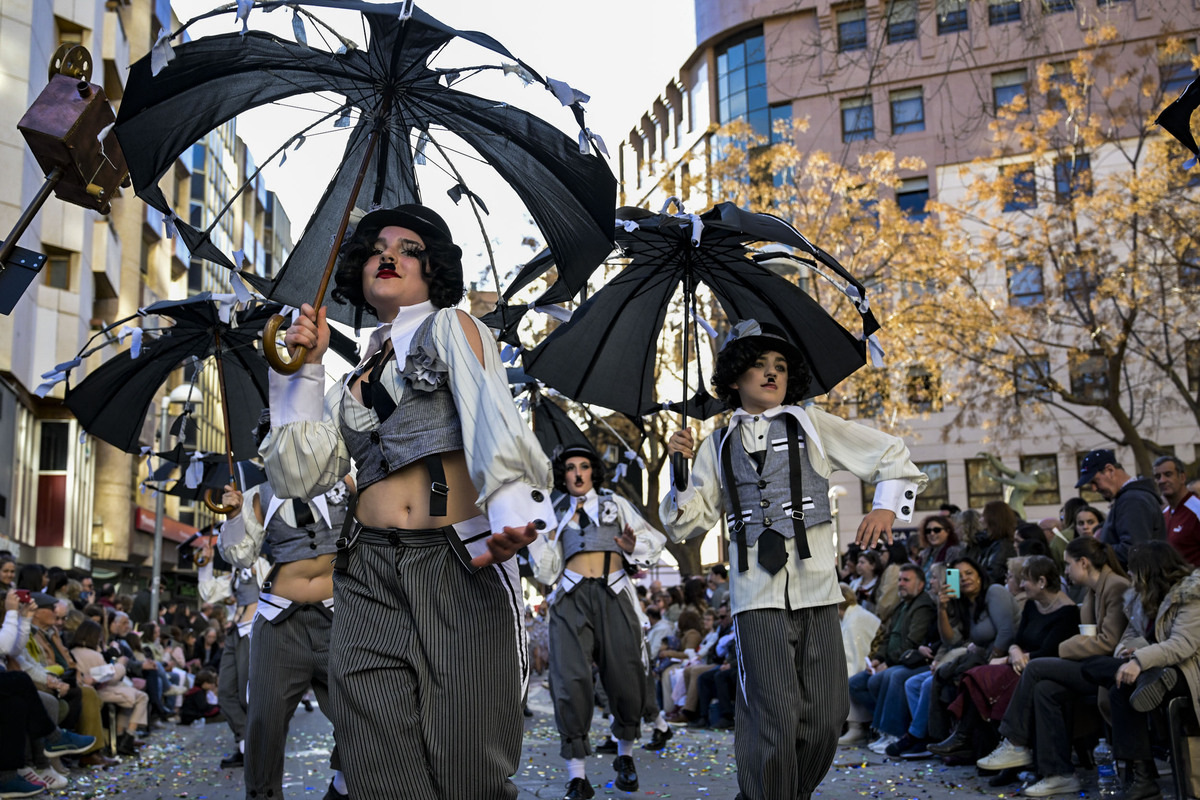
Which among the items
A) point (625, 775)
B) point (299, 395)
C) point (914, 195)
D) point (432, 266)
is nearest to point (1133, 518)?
point (625, 775)

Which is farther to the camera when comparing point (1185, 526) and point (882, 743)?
point (882, 743)

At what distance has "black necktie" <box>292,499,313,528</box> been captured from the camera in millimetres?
7207

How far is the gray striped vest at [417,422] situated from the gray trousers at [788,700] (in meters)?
2.17

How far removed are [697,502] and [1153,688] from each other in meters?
3.30

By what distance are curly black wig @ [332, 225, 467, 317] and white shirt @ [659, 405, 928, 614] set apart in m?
1.94

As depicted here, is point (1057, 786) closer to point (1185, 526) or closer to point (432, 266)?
point (1185, 526)

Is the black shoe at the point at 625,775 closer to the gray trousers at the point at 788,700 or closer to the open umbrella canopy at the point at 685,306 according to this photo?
the open umbrella canopy at the point at 685,306

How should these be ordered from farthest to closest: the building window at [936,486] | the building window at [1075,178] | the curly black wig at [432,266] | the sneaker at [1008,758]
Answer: the building window at [936,486]
the building window at [1075,178]
the sneaker at [1008,758]
the curly black wig at [432,266]

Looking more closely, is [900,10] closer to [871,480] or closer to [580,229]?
[871,480]

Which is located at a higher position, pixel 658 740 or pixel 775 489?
pixel 775 489

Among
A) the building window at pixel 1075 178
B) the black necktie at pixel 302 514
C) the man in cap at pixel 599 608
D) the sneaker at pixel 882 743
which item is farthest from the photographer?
the building window at pixel 1075 178

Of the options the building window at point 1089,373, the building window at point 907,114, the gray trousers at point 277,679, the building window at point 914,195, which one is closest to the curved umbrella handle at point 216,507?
the gray trousers at point 277,679

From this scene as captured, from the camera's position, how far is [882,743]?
462 inches

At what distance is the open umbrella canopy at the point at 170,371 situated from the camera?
8367mm
